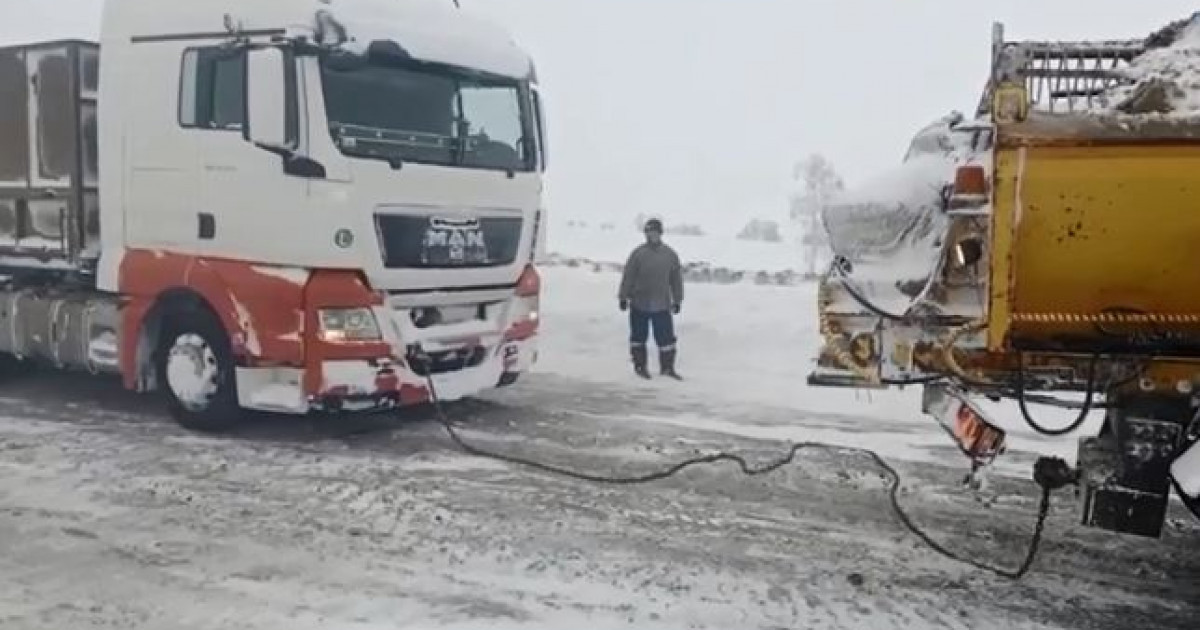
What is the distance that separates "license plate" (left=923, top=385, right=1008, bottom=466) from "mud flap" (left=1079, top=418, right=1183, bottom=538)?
16.0 inches

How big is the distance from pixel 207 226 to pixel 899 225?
508 centimetres

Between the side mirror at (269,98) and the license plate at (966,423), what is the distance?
450cm

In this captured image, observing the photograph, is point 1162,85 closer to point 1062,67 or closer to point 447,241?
point 1062,67

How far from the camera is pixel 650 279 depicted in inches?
473

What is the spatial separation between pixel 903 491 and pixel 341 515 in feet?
10.9

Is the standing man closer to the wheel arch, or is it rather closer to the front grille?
the front grille

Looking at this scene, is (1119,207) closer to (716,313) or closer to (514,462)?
(514,462)

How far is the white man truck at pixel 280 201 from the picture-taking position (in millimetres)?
7965

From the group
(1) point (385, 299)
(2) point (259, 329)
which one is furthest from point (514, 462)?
(2) point (259, 329)

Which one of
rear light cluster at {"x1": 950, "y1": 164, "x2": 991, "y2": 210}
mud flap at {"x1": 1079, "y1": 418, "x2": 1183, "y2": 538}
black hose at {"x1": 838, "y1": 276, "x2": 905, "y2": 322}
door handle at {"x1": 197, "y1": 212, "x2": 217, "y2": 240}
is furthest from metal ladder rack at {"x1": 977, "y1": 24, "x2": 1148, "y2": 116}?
door handle at {"x1": 197, "y1": 212, "x2": 217, "y2": 240}

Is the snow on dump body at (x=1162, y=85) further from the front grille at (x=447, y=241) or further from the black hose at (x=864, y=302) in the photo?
the front grille at (x=447, y=241)

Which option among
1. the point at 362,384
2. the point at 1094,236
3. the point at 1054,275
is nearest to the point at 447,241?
the point at 362,384

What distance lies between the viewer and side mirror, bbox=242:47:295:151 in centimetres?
774

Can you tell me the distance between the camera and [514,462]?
7941mm
